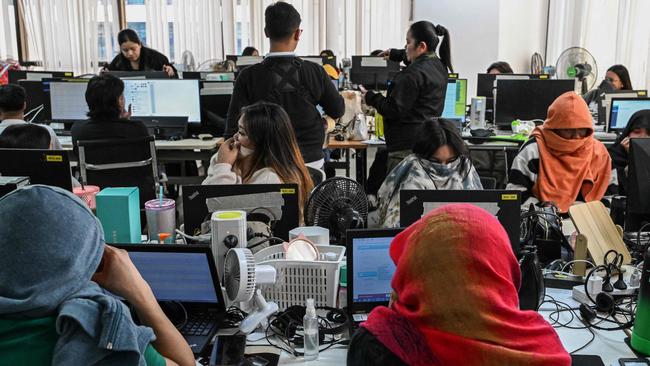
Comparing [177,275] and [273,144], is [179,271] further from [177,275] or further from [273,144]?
[273,144]

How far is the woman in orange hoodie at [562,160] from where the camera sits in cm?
289

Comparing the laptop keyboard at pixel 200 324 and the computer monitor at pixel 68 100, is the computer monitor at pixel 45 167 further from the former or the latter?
the computer monitor at pixel 68 100

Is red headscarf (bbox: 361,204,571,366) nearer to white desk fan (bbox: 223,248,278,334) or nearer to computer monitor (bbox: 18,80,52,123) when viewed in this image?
white desk fan (bbox: 223,248,278,334)

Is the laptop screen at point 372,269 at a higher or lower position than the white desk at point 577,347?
higher

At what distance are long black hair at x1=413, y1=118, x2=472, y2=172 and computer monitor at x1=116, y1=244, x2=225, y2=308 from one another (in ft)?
3.71

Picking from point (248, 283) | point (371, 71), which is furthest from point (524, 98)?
point (248, 283)

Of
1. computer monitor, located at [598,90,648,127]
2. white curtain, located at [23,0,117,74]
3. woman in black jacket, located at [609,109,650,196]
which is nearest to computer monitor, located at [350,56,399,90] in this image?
computer monitor, located at [598,90,648,127]

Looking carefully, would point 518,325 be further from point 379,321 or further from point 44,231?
point 44,231

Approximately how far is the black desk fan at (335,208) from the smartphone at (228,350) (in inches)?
21.5

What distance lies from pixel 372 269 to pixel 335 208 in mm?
383

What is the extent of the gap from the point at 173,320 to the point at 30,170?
37.2 inches

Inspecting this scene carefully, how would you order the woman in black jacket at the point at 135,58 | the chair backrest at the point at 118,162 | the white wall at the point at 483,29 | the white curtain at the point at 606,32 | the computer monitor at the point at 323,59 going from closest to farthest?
the chair backrest at the point at 118,162, the woman in black jacket at the point at 135,58, the computer monitor at the point at 323,59, the white curtain at the point at 606,32, the white wall at the point at 483,29

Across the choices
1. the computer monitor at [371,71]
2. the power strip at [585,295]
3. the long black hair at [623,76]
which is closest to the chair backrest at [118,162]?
the power strip at [585,295]

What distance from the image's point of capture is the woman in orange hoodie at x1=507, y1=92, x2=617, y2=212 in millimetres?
2893
